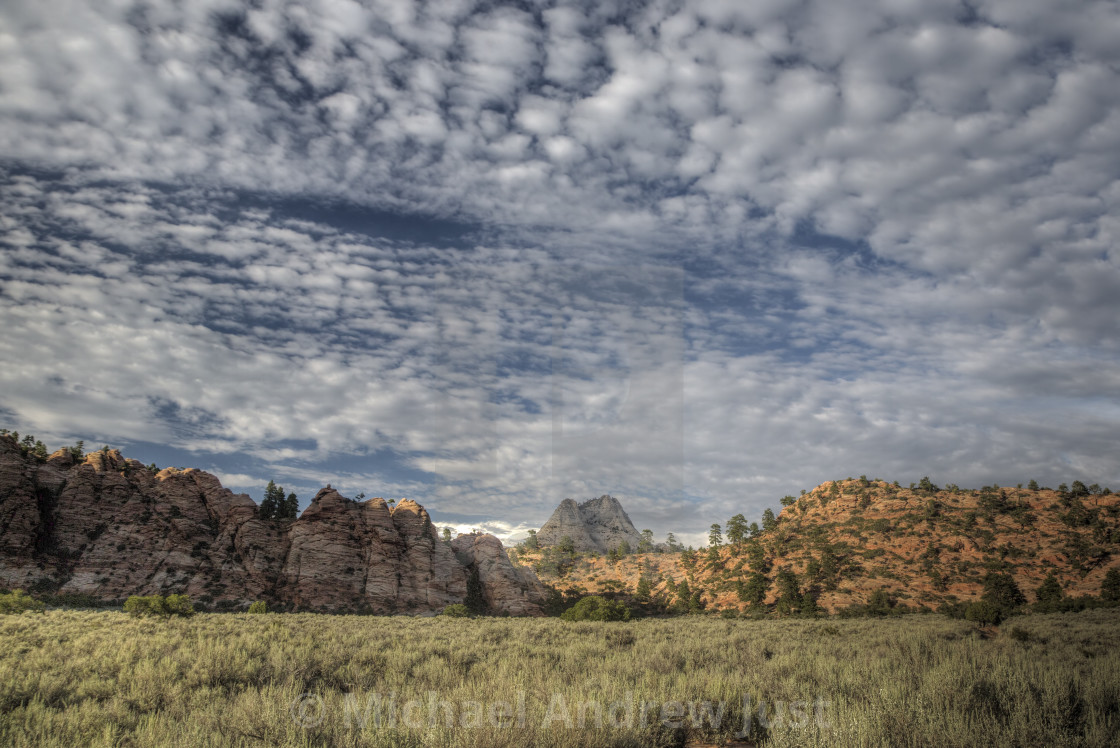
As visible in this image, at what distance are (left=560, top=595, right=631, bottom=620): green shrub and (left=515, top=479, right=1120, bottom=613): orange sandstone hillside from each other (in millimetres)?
20500

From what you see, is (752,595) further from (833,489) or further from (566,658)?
(566,658)

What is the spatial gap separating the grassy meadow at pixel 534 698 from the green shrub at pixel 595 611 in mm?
30990

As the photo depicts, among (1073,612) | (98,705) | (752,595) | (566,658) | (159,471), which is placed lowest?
(752,595)

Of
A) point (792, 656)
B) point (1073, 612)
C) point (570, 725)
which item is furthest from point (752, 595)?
point (570, 725)

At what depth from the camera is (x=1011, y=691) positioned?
26.7ft

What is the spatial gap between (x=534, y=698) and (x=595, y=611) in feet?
127

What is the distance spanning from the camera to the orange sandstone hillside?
52438 mm

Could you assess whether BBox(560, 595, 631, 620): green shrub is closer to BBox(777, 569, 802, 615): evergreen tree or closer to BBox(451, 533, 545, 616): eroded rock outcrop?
BBox(777, 569, 802, 615): evergreen tree

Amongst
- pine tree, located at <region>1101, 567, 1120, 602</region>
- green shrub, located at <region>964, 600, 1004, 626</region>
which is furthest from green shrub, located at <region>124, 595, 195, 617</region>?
pine tree, located at <region>1101, 567, 1120, 602</region>

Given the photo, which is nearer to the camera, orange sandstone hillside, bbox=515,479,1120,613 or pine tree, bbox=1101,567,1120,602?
pine tree, bbox=1101,567,1120,602

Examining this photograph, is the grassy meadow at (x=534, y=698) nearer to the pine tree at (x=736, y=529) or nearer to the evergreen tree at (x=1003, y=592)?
the evergreen tree at (x=1003, y=592)

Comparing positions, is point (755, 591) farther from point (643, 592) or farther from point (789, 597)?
point (643, 592)

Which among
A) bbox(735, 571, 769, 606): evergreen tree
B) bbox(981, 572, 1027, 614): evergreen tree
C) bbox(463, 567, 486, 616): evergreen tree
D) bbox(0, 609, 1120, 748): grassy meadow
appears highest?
bbox(0, 609, 1120, 748): grassy meadow

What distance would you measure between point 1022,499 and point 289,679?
303 feet
